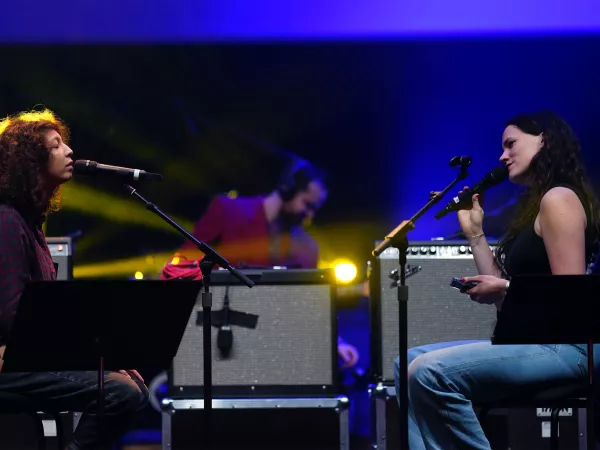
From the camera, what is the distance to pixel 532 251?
9.74 feet

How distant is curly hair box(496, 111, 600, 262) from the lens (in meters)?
3.05

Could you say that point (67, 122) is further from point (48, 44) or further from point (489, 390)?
point (489, 390)

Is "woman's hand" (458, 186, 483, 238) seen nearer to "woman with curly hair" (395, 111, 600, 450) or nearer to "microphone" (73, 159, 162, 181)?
"woman with curly hair" (395, 111, 600, 450)

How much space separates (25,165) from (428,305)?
6.68 ft

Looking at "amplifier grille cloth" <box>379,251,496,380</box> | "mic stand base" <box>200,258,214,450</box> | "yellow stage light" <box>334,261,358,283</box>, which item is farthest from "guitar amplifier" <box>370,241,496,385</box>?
"yellow stage light" <box>334,261,358,283</box>

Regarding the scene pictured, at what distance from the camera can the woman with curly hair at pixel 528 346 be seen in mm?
2842

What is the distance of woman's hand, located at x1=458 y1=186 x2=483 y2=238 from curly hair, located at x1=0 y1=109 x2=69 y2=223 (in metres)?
1.54

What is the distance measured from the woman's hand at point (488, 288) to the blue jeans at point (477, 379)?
0.18m

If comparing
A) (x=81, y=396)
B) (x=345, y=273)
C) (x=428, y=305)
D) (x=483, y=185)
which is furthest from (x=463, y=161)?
(x=345, y=273)

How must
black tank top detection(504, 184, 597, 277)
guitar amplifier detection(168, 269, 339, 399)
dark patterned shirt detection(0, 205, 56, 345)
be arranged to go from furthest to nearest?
guitar amplifier detection(168, 269, 339, 399)
black tank top detection(504, 184, 597, 277)
dark patterned shirt detection(0, 205, 56, 345)

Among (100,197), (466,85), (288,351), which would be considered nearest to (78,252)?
(100,197)

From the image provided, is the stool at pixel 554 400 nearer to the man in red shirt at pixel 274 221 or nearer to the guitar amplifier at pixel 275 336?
the guitar amplifier at pixel 275 336

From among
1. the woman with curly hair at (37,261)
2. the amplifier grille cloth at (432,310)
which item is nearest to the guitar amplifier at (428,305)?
the amplifier grille cloth at (432,310)

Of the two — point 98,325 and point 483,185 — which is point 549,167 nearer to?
point 483,185
